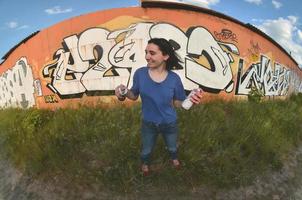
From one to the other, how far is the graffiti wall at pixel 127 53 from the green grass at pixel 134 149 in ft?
9.21

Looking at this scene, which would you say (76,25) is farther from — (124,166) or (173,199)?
(173,199)

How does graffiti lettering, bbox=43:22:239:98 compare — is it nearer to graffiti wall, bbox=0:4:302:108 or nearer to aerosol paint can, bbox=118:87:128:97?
graffiti wall, bbox=0:4:302:108

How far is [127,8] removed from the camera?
1212 cm

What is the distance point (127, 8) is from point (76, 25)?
2156 millimetres

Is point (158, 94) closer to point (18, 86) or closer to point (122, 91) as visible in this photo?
Answer: point (122, 91)

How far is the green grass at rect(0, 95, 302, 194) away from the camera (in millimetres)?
6336

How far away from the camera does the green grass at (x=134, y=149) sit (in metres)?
6.34

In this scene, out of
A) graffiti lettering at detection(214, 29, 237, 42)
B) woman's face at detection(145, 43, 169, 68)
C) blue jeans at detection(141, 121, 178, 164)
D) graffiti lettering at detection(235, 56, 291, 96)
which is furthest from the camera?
graffiti lettering at detection(235, 56, 291, 96)

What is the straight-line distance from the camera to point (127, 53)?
1211 centimetres

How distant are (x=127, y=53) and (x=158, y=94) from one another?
766 cm

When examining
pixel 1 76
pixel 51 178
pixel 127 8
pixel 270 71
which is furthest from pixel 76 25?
pixel 1 76

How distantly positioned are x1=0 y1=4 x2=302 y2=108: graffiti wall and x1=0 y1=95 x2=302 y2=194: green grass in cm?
281

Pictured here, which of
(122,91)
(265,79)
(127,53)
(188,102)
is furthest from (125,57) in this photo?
(265,79)

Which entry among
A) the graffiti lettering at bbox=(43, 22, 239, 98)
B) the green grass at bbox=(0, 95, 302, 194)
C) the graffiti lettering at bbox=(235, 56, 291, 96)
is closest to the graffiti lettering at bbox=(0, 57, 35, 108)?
the graffiti lettering at bbox=(43, 22, 239, 98)
